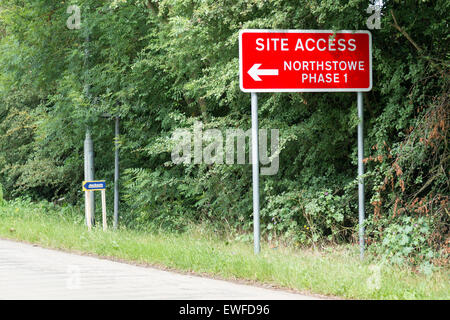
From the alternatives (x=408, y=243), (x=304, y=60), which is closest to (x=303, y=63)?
(x=304, y=60)

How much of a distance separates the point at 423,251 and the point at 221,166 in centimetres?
580

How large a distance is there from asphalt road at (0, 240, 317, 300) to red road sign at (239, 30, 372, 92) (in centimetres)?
353

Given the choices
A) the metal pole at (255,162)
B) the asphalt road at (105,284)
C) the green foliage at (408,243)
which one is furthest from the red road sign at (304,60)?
the asphalt road at (105,284)

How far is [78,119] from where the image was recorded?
20.7 meters

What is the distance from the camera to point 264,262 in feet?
36.1

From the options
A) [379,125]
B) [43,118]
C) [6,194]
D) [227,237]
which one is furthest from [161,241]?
[6,194]

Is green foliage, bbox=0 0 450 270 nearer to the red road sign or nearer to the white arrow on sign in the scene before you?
the red road sign

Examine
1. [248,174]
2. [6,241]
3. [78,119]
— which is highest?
[78,119]

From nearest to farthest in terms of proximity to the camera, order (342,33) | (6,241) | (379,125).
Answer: (342,33)
(379,125)
(6,241)

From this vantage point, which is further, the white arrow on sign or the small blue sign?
the small blue sign

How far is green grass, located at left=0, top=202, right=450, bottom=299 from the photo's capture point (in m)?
9.21

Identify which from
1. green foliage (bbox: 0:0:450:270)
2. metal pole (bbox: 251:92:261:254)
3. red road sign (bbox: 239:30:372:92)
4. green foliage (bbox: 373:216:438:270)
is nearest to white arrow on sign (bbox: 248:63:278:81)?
red road sign (bbox: 239:30:372:92)

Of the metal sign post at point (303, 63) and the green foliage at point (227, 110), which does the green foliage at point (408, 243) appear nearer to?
the green foliage at point (227, 110)

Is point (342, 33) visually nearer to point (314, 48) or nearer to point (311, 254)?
point (314, 48)
